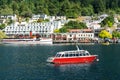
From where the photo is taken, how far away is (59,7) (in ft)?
357

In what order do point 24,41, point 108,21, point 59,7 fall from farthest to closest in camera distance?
point 59,7, point 108,21, point 24,41

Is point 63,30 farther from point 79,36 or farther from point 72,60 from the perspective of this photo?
point 72,60

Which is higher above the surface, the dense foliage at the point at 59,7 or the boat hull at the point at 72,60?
the dense foliage at the point at 59,7

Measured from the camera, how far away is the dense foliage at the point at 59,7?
107688 mm

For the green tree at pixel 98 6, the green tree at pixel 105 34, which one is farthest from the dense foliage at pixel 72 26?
the green tree at pixel 98 6

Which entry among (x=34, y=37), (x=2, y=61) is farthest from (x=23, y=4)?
(x=2, y=61)

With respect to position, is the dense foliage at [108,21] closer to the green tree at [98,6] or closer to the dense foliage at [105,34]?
the dense foliage at [105,34]

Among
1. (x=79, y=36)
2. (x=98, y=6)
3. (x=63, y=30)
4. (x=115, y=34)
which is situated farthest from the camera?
(x=98, y=6)

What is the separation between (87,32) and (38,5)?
21.6 meters

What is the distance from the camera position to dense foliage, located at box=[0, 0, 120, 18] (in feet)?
353

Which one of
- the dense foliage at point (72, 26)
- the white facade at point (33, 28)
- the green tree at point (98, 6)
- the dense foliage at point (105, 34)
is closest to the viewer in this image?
the dense foliage at point (105, 34)

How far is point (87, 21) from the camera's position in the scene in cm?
10238

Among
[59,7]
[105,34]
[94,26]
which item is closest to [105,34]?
[105,34]

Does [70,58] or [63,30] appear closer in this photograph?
[70,58]
